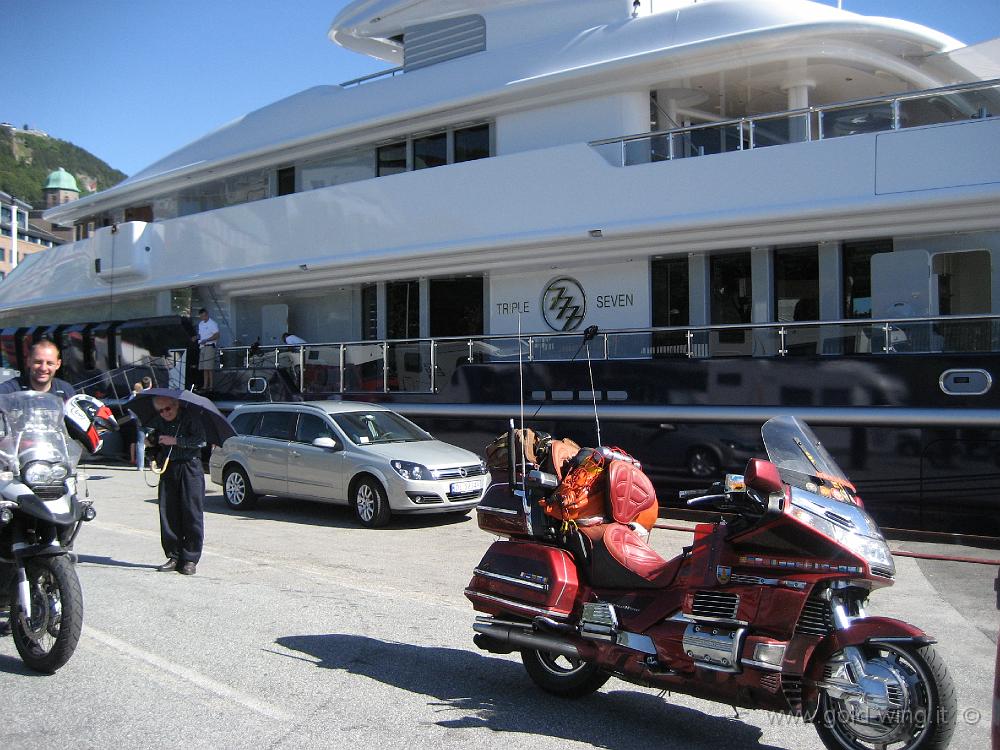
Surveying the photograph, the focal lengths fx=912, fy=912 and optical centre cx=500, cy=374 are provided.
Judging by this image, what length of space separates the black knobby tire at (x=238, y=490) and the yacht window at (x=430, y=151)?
6301mm

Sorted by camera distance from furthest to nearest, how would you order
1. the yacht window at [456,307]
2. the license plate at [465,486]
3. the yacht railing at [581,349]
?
the yacht window at [456,307]
the license plate at [465,486]
the yacht railing at [581,349]

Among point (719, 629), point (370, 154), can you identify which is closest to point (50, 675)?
point (719, 629)

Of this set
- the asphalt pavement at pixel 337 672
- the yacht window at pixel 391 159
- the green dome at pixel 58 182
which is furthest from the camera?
the green dome at pixel 58 182

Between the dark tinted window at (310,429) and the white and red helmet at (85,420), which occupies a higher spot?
the white and red helmet at (85,420)

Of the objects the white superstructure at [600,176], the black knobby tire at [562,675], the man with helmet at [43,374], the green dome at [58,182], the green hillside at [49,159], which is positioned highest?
the green hillside at [49,159]

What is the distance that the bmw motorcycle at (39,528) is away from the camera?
5004 mm

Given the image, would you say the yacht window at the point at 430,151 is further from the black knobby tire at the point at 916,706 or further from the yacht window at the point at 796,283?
the black knobby tire at the point at 916,706

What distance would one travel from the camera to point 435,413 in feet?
44.4

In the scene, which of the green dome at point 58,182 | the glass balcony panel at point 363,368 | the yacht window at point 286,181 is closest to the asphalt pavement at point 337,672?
the glass balcony panel at point 363,368

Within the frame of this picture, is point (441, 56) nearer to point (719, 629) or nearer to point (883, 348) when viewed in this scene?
point (883, 348)

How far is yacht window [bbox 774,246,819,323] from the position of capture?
38.8ft

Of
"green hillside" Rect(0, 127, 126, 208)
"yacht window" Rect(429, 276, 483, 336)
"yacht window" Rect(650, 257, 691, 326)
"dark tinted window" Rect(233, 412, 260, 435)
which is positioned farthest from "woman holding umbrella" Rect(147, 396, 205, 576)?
"green hillside" Rect(0, 127, 126, 208)

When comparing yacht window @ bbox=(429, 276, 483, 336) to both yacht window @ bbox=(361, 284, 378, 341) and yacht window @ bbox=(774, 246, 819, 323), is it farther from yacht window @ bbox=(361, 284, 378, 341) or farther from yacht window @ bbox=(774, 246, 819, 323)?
yacht window @ bbox=(774, 246, 819, 323)

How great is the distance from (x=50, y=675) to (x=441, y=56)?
1345 cm
